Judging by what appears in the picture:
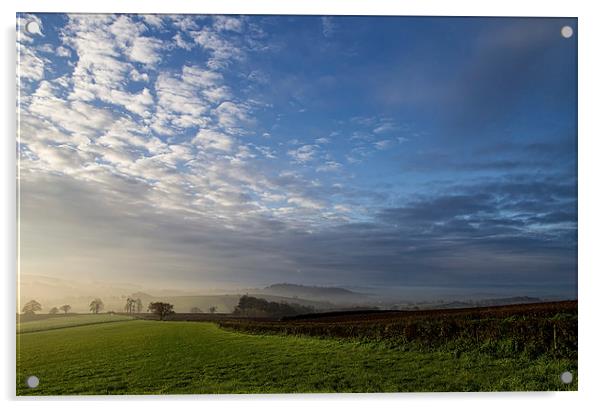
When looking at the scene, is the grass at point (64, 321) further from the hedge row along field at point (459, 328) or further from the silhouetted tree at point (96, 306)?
the hedge row along field at point (459, 328)

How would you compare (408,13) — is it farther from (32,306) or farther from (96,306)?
(32,306)

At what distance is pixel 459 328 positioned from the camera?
16.7ft

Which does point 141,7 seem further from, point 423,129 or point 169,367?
point 169,367

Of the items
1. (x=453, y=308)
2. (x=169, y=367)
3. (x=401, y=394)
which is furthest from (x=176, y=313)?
(x=453, y=308)

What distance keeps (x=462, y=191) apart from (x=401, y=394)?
6.48 feet

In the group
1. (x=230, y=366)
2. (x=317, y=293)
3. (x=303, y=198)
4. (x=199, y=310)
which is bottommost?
(x=230, y=366)

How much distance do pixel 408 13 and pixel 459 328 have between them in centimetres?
303

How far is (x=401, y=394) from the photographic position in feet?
16.4

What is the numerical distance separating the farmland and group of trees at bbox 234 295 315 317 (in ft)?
0.32

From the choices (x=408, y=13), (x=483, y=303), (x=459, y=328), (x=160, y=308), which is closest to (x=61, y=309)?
(x=160, y=308)

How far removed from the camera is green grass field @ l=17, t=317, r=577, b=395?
4.91 meters

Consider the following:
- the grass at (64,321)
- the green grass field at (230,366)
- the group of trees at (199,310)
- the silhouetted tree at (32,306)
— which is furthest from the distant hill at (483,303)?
the silhouetted tree at (32,306)

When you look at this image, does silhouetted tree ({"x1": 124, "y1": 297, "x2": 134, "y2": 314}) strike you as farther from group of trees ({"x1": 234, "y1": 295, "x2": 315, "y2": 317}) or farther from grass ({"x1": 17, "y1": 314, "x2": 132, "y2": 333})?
group of trees ({"x1": 234, "y1": 295, "x2": 315, "y2": 317})

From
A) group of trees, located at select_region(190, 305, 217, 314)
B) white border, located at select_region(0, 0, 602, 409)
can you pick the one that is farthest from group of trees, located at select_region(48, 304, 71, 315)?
group of trees, located at select_region(190, 305, 217, 314)
